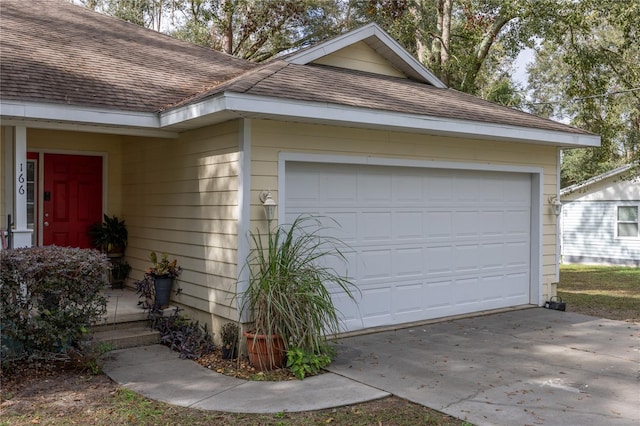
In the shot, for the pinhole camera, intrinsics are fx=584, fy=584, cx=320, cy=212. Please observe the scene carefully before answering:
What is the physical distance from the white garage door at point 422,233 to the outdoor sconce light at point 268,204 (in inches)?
17.7

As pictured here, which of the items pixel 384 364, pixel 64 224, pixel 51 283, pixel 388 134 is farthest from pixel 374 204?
pixel 64 224

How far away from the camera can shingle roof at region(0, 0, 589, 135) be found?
6.61 m

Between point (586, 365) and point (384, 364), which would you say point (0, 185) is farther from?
point (586, 365)

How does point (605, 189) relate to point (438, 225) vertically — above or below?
above

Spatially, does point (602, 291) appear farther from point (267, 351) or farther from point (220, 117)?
point (220, 117)

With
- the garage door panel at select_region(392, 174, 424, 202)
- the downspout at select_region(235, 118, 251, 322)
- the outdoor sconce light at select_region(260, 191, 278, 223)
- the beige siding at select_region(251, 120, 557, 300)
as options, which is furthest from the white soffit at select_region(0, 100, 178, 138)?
the garage door panel at select_region(392, 174, 424, 202)

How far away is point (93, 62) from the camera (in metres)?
8.11

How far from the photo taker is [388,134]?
7.62 meters

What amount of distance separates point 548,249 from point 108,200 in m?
7.06

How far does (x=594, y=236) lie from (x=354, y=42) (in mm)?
15328

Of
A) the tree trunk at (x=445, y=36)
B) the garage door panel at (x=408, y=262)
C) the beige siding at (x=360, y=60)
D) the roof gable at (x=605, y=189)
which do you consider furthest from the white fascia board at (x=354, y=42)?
the roof gable at (x=605, y=189)

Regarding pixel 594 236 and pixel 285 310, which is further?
pixel 594 236

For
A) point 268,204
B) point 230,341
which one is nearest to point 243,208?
point 268,204

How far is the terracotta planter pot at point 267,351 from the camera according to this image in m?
5.77
